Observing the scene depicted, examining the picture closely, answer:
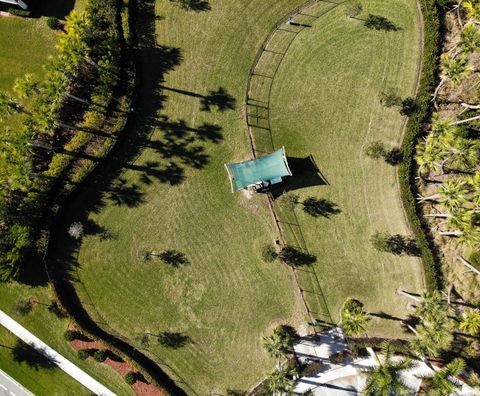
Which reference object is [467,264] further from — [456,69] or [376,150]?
[456,69]

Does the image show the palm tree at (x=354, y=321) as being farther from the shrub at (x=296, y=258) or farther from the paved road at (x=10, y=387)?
the paved road at (x=10, y=387)

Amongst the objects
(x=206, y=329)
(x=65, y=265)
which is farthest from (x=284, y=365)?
(x=65, y=265)

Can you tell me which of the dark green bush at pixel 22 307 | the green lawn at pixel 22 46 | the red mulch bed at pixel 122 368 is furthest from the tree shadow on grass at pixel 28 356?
the green lawn at pixel 22 46

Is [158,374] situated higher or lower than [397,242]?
lower

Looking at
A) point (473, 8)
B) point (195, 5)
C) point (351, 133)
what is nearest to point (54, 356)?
point (351, 133)

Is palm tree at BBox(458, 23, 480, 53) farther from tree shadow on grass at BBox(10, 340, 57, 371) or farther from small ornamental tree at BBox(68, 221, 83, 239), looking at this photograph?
tree shadow on grass at BBox(10, 340, 57, 371)

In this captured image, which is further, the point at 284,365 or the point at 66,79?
the point at 284,365

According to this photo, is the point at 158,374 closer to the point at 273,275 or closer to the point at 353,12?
the point at 273,275
